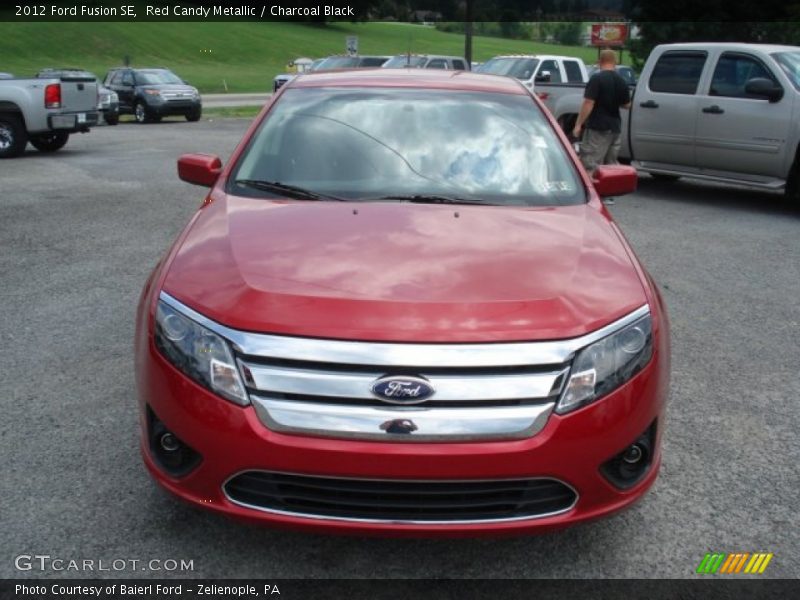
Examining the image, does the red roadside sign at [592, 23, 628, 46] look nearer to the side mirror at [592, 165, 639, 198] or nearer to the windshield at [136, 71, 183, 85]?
the windshield at [136, 71, 183, 85]

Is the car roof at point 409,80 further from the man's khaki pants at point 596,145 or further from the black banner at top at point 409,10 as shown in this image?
the black banner at top at point 409,10

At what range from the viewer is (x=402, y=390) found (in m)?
2.53

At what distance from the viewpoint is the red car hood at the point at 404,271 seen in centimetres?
265

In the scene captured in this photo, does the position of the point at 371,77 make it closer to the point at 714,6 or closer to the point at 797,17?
the point at 797,17

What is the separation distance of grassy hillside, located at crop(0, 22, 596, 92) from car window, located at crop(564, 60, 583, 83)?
2012 cm

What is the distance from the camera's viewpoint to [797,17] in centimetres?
2970

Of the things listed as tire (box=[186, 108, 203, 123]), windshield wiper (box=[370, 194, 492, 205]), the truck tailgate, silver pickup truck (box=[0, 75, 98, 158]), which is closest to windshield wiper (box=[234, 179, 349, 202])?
windshield wiper (box=[370, 194, 492, 205])

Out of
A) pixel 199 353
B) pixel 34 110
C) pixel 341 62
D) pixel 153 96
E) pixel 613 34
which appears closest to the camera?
pixel 199 353

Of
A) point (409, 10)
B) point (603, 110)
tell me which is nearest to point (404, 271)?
point (603, 110)

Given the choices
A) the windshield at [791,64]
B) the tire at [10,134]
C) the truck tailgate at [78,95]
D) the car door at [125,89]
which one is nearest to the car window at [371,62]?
the car door at [125,89]

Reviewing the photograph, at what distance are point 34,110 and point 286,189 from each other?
12297 mm

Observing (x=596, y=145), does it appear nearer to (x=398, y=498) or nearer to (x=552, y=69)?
(x=398, y=498)

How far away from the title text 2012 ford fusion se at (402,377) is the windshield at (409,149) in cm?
54

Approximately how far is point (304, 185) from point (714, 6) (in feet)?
108
